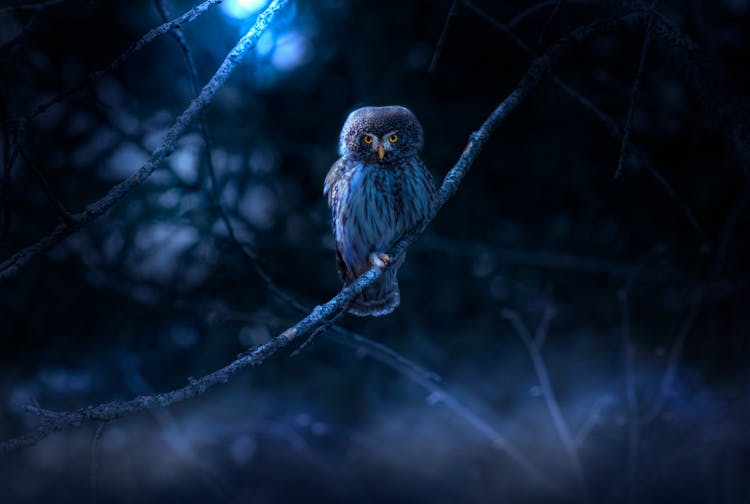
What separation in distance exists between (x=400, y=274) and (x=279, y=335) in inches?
111

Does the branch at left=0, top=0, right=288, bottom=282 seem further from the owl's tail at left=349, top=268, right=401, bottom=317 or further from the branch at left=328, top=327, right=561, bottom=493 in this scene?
the owl's tail at left=349, top=268, right=401, bottom=317

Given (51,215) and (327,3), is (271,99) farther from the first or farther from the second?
(51,215)

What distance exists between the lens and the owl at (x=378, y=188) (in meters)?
2.57

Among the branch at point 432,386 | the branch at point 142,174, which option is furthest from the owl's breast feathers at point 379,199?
the branch at point 142,174

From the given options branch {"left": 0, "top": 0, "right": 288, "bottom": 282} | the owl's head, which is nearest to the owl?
the owl's head

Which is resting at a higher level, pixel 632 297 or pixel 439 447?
pixel 632 297

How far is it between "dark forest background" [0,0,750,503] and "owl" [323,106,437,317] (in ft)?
3.85

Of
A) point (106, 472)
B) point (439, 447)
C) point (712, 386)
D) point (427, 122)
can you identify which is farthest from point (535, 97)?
point (106, 472)

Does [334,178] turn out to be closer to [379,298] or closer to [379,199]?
[379,199]

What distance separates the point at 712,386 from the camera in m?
3.84

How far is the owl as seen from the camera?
2.57 meters

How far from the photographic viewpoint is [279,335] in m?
1.76

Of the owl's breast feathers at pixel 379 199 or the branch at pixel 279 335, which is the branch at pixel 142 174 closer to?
the branch at pixel 279 335

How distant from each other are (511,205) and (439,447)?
71.7 inches
